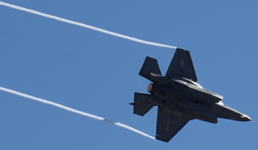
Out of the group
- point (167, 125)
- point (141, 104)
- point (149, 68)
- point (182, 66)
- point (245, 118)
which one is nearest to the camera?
point (149, 68)

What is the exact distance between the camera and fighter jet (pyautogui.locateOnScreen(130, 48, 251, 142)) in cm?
2620

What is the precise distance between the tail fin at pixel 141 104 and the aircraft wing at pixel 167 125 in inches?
59.6

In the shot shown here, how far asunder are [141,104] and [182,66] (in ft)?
11.9

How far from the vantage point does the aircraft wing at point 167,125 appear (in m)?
28.4

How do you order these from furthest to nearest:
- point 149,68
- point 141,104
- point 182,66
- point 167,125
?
point 167,125 → point 182,66 → point 141,104 → point 149,68

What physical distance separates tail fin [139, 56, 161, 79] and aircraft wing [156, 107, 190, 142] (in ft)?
9.97

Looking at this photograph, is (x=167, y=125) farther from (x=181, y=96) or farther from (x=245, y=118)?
(x=245, y=118)

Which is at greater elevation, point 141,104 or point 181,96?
point 181,96

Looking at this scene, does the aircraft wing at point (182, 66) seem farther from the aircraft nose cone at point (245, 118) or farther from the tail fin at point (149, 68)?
the aircraft nose cone at point (245, 118)

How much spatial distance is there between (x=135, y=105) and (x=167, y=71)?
3.06 m

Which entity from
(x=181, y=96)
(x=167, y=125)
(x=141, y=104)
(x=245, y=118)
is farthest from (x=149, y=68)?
(x=245, y=118)

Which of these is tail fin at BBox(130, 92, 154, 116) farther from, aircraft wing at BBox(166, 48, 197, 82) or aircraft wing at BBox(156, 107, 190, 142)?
aircraft wing at BBox(166, 48, 197, 82)

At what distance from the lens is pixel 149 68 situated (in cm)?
2656

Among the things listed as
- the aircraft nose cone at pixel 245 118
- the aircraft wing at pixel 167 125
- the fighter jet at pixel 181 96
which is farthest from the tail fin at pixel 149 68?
the aircraft nose cone at pixel 245 118
